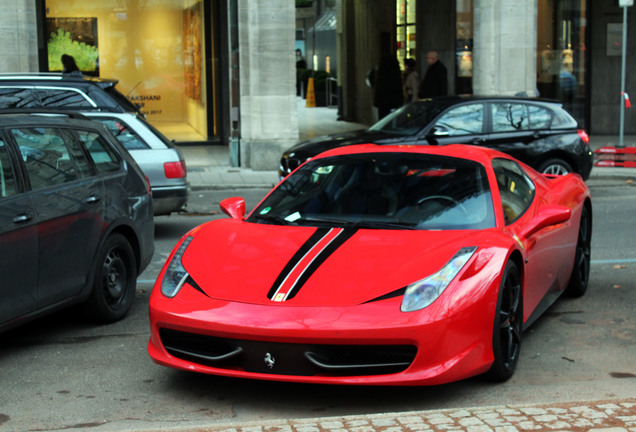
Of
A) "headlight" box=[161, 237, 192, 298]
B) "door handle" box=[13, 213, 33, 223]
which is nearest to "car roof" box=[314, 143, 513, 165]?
"headlight" box=[161, 237, 192, 298]

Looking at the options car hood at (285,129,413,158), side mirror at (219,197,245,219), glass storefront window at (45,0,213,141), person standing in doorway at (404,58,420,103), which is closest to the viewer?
side mirror at (219,197,245,219)

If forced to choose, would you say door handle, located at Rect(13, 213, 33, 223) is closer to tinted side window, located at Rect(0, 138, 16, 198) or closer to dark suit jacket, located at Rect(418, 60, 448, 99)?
tinted side window, located at Rect(0, 138, 16, 198)

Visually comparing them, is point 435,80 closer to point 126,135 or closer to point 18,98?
point 126,135

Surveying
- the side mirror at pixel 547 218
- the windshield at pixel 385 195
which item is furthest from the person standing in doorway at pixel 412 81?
the side mirror at pixel 547 218

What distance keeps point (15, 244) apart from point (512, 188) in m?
3.22

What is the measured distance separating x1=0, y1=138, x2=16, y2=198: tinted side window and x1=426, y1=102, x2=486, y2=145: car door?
8.28 m

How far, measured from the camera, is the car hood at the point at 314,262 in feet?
16.8

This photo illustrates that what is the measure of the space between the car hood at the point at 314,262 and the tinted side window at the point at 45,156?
1.20m

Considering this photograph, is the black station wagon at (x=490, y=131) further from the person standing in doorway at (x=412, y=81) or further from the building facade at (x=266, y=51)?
the person standing in doorway at (x=412, y=81)

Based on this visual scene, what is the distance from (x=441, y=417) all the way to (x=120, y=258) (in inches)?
135

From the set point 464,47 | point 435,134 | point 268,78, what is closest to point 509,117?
point 435,134

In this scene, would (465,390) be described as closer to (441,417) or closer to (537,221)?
(441,417)

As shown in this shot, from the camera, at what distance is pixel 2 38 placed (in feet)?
57.6

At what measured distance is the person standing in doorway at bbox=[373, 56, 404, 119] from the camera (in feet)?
73.6
